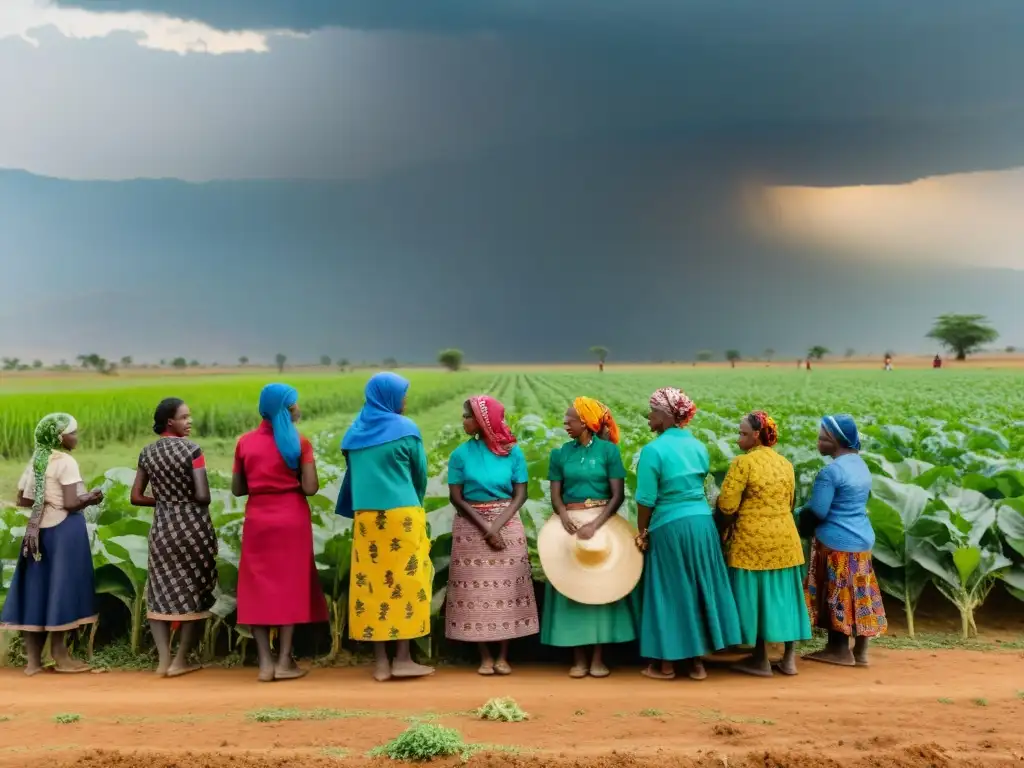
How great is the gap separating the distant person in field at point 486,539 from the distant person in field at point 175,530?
1417 millimetres

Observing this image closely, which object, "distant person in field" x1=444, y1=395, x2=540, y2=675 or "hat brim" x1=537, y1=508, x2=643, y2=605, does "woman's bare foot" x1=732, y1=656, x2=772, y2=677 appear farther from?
"distant person in field" x1=444, y1=395, x2=540, y2=675

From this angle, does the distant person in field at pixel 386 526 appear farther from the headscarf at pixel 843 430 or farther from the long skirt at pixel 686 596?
the headscarf at pixel 843 430

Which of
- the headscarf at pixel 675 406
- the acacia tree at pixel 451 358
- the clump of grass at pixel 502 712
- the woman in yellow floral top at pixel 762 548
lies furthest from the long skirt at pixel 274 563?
the acacia tree at pixel 451 358

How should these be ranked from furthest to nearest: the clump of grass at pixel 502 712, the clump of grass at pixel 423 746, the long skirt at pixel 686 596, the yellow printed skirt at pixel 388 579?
the yellow printed skirt at pixel 388 579
the long skirt at pixel 686 596
the clump of grass at pixel 502 712
the clump of grass at pixel 423 746

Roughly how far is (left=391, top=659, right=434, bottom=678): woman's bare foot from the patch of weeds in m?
0.66

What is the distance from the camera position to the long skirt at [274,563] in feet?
Answer: 16.3

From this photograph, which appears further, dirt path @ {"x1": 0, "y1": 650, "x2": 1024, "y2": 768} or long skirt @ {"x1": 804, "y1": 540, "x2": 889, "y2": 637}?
long skirt @ {"x1": 804, "y1": 540, "x2": 889, "y2": 637}

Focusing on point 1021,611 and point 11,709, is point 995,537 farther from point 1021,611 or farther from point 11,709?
point 11,709

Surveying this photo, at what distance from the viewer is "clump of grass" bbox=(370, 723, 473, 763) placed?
3.66 meters

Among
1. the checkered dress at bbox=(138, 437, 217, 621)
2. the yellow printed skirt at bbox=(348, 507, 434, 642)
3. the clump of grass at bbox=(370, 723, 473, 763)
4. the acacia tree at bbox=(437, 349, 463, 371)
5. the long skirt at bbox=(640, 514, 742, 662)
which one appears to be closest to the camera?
the clump of grass at bbox=(370, 723, 473, 763)

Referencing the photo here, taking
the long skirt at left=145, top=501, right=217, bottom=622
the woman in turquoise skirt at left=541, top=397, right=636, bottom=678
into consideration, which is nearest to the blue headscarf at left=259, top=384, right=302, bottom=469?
the long skirt at left=145, top=501, right=217, bottom=622

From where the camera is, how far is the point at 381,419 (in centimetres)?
494

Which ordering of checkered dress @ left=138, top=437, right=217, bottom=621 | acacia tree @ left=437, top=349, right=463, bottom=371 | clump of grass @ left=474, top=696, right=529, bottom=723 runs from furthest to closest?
acacia tree @ left=437, top=349, right=463, bottom=371
checkered dress @ left=138, top=437, right=217, bottom=621
clump of grass @ left=474, top=696, right=529, bottom=723

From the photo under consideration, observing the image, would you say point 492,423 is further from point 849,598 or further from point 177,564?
point 849,598
